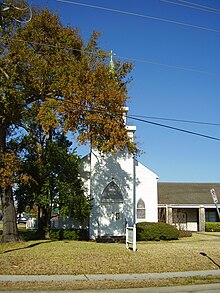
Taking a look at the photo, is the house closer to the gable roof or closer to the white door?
the gable roof

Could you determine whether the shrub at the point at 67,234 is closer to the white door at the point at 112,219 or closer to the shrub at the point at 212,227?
the white door at the point at 112,219

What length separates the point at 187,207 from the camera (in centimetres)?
3803

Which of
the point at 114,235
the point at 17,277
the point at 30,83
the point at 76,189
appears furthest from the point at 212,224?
the point at 17,277

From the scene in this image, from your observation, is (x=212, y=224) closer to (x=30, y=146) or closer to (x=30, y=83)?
(x=30, y=146)

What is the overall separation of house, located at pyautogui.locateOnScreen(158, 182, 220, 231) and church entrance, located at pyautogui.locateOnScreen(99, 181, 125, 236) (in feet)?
33.6

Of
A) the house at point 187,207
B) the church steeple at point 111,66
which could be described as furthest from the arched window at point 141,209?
the church steeple at point 111,66

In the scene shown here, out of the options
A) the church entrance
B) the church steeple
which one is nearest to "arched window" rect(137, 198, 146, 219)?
the church entrance

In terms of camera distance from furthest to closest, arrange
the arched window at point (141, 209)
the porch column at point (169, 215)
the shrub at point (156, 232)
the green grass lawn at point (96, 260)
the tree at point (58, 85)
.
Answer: the porch column at point (169, 215) → the arched window at point (141, 209) → the shrub at point (156, 232) → the tree at point (58, 85) → the green grass lawn at point (96, 260)

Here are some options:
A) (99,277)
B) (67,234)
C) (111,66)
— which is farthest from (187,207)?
(99,277)

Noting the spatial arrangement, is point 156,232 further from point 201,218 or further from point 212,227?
point 212,227

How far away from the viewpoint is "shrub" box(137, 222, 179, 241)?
85.7 ft

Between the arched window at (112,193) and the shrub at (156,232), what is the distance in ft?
8.36

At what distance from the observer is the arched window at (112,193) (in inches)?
1101

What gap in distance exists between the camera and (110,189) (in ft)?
92.4
